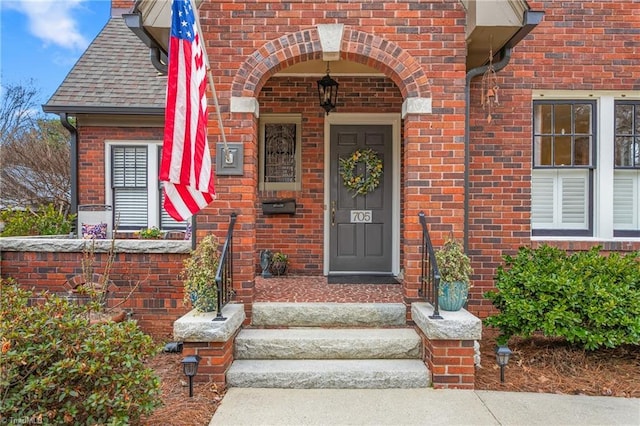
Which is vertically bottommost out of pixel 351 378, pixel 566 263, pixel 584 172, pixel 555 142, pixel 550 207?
pixel 351 378

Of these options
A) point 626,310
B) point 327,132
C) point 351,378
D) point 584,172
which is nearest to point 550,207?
point 584,172

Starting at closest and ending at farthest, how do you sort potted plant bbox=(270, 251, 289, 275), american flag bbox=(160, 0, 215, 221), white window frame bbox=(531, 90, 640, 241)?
american flag bbox=(160, 0, 215, 221) → white window frame bbox=(531, 90, 640, 241) → potted plant bbox=(270, 251, 289, 275)

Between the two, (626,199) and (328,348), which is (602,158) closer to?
(626,199)

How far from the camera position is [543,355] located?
14.1 feet

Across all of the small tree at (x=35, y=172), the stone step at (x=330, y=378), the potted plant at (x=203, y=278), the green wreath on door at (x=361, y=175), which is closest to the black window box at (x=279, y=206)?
→ the green wreath on door at (x=361, y=175)

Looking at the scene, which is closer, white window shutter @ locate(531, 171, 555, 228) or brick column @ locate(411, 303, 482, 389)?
brick column @ locate(411, 303, 482, 389)

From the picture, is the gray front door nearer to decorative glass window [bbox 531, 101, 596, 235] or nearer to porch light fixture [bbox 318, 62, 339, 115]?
porch light fixture [bbox 318, 62, 339, 115]

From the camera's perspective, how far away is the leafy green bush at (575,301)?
391 centimetres

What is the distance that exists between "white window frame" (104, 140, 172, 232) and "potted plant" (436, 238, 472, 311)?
5235mm

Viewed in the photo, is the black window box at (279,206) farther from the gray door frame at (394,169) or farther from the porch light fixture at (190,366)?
the porch light fixture at (190,366)

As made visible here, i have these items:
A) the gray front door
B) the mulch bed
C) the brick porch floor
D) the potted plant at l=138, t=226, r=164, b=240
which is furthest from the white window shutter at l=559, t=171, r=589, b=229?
the potted plant at l=138, t=226, r=164, b=240

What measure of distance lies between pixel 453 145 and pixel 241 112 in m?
2.21

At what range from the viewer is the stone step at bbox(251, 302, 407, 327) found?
436cm

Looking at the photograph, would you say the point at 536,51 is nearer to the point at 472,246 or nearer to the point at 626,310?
the point at 472,246
